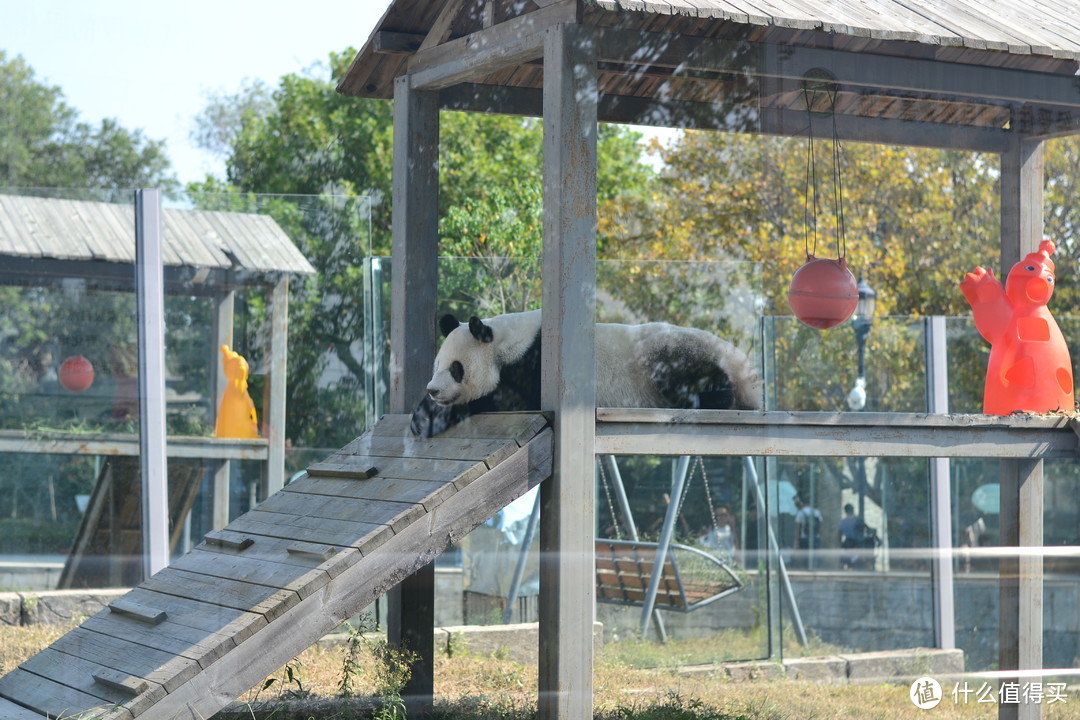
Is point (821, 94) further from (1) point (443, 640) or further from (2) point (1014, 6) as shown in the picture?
(1) point (443, 640)

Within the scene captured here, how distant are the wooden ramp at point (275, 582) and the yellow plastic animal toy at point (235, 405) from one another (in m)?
2.58

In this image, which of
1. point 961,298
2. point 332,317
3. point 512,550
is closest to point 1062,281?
point 961,298

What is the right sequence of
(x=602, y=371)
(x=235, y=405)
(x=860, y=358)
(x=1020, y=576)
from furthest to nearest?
(x=860, y=358), (x=235, y=405), (x=1020, y=576), (x=602, y=371)

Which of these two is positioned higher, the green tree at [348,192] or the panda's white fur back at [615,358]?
the green tree at [348,192]

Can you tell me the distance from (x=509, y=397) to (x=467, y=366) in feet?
0.70

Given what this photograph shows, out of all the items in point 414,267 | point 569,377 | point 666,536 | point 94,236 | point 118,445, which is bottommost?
point 666,536

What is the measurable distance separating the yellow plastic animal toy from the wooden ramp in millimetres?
2577

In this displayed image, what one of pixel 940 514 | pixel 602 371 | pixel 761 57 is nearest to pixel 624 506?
pixel 940 514

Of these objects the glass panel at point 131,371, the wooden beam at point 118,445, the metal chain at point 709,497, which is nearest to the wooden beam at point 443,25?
the glass panel at point 131,371

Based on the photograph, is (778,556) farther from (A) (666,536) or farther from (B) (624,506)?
(B) (624,506)

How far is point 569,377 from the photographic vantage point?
426 cm

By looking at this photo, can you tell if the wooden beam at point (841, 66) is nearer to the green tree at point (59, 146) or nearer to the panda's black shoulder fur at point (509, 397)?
the panda's black shoulder fur at point (509, 397)

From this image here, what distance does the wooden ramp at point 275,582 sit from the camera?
3727mm

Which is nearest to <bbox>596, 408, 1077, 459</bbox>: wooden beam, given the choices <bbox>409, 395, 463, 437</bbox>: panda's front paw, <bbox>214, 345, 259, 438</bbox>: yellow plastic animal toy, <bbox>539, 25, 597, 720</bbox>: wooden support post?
<bbox>539, 25, 597, 720</bbox>: wooden support post
